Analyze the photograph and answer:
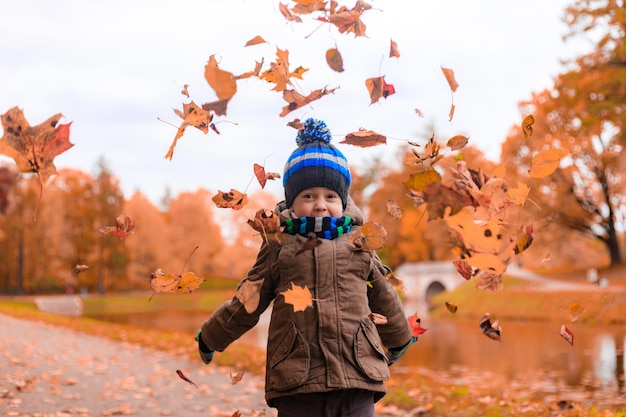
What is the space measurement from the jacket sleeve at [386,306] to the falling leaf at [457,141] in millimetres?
528

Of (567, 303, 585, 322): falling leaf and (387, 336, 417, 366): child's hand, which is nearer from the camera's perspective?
(387, 336, 417, 366): child's hand

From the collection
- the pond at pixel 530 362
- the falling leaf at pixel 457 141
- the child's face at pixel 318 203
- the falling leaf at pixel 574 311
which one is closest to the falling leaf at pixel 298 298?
the child's face at pixel 318 203

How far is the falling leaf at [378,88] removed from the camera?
8.03ft

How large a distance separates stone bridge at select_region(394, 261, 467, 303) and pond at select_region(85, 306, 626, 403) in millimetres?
19269

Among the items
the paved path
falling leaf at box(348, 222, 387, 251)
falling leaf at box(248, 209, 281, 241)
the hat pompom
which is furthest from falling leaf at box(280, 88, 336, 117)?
the paved path

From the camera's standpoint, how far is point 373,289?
2445 millimetres

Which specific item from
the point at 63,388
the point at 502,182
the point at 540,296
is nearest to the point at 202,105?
the point at 502,182

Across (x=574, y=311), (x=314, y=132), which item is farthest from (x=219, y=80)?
(x=574, y=311)

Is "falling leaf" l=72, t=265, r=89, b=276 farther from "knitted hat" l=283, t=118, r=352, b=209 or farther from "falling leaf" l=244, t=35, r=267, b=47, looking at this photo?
"falling leaf" l=244, t=35, r=267, b=47

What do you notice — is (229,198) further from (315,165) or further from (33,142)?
(33,142)

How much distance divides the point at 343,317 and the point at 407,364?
26.7 ft

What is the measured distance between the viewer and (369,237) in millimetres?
2273

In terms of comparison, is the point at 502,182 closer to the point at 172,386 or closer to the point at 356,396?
the point at 356,396

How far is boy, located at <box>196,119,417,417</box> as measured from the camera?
A: 86.0 inches
